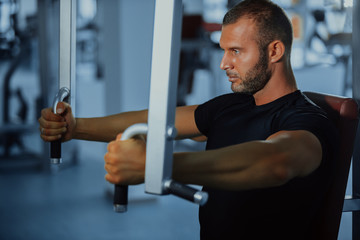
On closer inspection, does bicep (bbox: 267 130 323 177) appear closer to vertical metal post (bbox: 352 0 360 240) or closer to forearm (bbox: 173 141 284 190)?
forearm (bbox: 173 141 284 190)

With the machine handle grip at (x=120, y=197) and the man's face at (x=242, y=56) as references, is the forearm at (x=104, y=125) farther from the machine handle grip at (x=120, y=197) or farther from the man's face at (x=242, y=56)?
the machine handle grip at (x=120, y=197)

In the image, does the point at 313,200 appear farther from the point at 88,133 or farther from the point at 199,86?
the point at 199,86

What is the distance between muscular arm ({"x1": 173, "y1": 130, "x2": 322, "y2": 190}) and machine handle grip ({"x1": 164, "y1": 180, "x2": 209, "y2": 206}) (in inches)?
2.5

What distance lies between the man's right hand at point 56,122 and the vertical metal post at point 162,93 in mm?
490

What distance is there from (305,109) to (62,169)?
2936mm

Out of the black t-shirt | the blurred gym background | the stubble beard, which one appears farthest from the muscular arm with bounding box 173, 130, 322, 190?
the blurred gym background

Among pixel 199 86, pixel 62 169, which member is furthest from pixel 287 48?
pixel 199 86

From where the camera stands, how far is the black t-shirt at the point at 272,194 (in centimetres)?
107

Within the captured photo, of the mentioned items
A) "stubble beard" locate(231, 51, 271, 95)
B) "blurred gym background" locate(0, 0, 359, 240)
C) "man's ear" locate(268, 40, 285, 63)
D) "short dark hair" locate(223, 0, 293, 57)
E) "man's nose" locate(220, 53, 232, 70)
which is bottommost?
"blurred gym background" locate(0, 0, 359, 240)

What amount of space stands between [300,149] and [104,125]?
A: 61 centimetres

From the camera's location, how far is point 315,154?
986 mm

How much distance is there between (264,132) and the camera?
1165 mm

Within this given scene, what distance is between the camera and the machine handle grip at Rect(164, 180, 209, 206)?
706 millimetres

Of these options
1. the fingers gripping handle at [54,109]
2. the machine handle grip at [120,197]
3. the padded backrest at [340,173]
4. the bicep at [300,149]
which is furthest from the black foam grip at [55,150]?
the padded backrest at [340,173]
